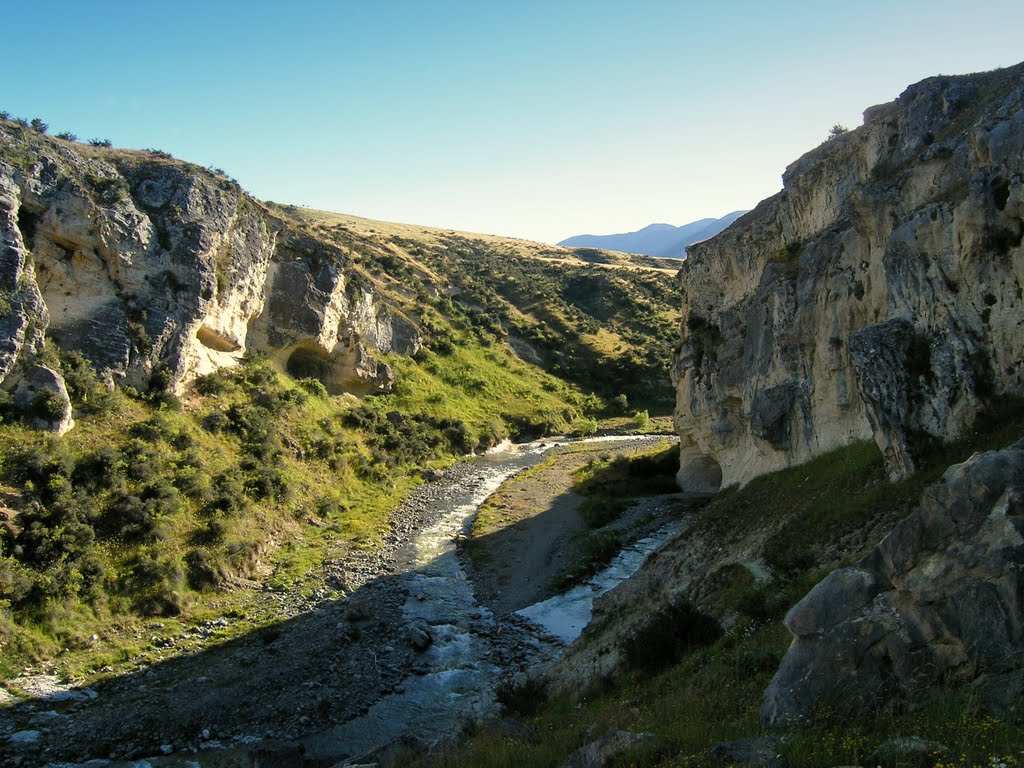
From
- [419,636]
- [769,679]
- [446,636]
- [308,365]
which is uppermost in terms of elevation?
[308,365]

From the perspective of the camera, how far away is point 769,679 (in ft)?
41.3

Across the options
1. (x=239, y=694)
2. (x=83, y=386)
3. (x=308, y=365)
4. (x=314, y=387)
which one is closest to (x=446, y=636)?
(x=239, y=694)

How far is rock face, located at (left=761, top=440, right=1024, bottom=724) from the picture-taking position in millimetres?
9156

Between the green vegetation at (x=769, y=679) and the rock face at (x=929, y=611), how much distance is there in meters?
0.50

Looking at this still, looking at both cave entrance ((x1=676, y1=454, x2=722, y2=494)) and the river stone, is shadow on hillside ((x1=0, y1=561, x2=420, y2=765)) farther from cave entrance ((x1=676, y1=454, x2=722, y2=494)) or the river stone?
cave entrance ((x1=676, y1=454, x2=722, y2=494))

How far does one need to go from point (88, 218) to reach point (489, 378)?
4933cm

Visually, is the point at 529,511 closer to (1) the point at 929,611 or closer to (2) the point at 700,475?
(2) the point at 700,475

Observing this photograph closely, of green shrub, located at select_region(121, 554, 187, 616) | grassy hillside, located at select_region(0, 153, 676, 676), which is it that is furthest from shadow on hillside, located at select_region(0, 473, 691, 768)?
green shrub, located at select_region(121, 554, 187, 616)

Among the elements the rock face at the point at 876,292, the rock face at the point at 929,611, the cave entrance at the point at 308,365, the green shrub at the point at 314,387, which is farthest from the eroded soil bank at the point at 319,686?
the cave entrance at the point at 308,365

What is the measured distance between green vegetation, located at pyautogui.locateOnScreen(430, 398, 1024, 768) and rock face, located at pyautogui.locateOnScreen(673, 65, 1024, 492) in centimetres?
156

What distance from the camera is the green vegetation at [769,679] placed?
8516mm

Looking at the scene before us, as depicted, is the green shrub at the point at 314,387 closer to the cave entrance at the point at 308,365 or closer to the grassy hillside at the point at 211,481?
the grassy hillside at the point at 211,481

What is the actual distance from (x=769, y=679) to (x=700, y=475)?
120 feet

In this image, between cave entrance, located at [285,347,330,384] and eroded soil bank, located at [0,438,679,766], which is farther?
cave entrance, located at [285,347,330,384]
